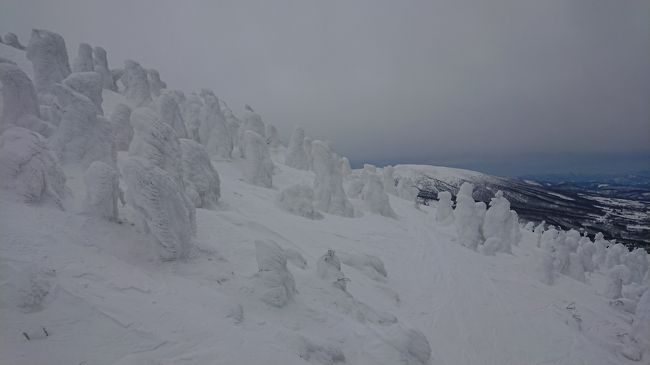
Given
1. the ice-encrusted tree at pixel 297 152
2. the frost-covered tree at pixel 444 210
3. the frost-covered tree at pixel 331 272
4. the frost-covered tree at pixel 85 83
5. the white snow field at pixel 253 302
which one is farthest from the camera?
the ice-encrusted tree at pixel 297 152

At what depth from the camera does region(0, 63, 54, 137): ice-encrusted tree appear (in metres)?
13.8

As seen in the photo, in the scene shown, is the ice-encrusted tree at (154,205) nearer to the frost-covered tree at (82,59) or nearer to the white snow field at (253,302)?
the white snow field at (253,302)

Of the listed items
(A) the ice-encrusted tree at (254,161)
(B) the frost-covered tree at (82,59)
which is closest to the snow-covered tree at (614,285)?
(A) the ice-encrusted tree at (254,161)

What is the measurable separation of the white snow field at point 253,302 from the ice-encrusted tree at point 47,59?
17.1 meters

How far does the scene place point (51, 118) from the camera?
19344 millimetres

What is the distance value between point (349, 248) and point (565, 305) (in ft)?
58.0

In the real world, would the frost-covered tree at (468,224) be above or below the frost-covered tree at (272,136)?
below

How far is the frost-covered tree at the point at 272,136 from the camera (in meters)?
73.8

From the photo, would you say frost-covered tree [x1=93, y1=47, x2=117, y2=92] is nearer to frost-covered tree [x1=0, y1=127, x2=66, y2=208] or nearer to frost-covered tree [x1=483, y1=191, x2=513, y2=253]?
frost-covered tree [x1=0, y1=127, x2=66, y2=208]

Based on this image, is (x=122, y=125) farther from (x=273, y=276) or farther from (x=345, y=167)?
(x=345, y=167)

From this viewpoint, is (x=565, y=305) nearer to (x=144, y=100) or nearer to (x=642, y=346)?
(x=642, y=346)

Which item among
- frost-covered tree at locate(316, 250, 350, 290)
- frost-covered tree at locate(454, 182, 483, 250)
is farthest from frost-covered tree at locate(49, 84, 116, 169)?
frost-covered tree at locate(454, 182, 483, 250)

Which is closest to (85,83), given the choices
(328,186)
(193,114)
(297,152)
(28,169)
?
(28,169)

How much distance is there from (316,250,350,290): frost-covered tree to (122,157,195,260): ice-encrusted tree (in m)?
6.61
